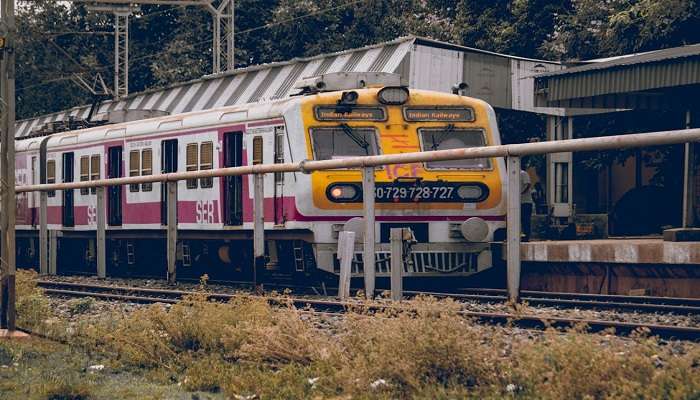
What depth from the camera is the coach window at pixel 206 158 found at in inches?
777

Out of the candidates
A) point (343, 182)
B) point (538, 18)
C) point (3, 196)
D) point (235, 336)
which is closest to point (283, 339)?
point (235, 336)

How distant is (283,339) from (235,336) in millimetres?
733

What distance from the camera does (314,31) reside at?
140ft

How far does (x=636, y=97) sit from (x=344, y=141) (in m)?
7.11

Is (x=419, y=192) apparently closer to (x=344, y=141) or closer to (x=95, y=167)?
(x=344, y=141)

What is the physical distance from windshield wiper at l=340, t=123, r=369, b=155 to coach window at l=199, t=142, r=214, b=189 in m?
2.74

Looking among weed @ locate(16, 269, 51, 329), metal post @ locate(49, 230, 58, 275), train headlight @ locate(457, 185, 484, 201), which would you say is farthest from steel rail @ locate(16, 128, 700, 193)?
metal post @ locate(49, 230, 58, 275)

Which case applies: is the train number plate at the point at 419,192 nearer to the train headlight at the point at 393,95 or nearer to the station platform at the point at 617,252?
the station platform at the point at 617,252

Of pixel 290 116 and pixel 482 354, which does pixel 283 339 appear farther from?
pixel 290 116

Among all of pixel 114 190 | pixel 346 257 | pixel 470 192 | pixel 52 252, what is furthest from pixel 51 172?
pixel 346 257

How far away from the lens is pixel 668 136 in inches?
458

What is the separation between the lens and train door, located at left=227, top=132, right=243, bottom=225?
752 inches

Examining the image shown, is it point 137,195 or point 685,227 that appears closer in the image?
point 685,227

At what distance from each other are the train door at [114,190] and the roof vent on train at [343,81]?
17.4ft
